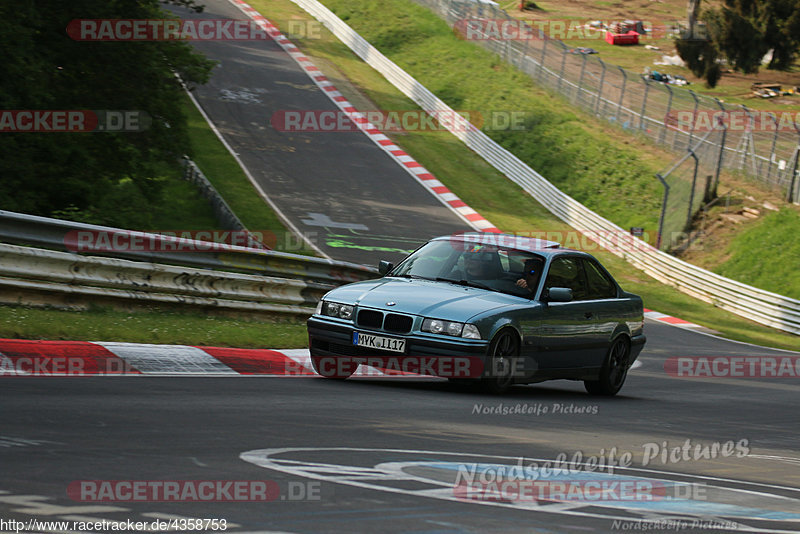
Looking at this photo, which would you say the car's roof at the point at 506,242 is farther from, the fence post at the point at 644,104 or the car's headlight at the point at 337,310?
the fence post at the point at 644,104

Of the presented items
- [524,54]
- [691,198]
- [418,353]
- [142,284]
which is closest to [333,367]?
[418,353]

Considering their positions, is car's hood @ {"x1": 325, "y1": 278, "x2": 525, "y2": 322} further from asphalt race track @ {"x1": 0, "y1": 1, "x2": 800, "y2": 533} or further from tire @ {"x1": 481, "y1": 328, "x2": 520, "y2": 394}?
asphalt race track @ {"x1": 0, "y1": 1, "x2": 800, "y2": 533}

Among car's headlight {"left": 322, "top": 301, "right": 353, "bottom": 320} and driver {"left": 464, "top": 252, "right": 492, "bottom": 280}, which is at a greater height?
driver {"left": 464, "top": 252, "right": 492, "bottom": 280}

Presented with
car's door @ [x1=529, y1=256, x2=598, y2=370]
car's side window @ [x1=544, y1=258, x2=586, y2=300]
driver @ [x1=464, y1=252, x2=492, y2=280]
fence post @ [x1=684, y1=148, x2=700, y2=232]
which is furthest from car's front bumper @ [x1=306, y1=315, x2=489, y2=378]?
fence post @ [x1=684, y1=148, x2=700, y2=232]

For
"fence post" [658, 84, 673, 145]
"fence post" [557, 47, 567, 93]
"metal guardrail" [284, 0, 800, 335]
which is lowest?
"metal guardrail" [284, 0, 800, 335]

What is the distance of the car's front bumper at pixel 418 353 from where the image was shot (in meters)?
9.35

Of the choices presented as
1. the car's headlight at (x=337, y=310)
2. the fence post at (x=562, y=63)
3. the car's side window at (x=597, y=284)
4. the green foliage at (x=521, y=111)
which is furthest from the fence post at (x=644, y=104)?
the car's headlight at (x=337, y=310)

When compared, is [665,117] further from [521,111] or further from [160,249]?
[160,249]

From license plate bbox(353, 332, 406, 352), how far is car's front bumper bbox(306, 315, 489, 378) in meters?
0.03

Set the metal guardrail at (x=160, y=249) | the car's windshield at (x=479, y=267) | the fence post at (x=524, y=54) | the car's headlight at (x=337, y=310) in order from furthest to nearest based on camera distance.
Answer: the fence post at (x=524, y=54), the metal guardrail at (x=160, y=249), the car's windshield at (x=479, y=267), the car's headlight at (x=337, y=310)

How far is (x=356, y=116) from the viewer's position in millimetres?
40688

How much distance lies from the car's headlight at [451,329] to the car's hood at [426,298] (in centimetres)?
6

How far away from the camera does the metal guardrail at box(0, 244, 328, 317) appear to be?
34.7 ft

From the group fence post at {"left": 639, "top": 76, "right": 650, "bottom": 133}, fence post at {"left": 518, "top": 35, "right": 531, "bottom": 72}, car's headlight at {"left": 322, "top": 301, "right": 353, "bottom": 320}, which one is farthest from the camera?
fence post at {"left": 518, "top": 35, "right": 531, "bottom": 72}
